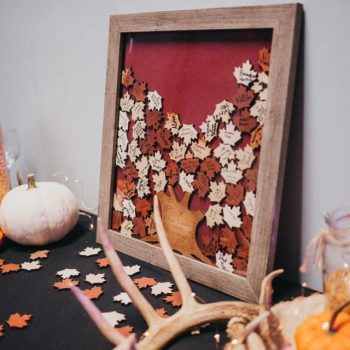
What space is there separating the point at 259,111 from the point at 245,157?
0.09 meters

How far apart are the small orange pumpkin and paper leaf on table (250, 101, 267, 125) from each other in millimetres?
336

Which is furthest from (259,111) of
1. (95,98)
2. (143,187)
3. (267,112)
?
(95,98)

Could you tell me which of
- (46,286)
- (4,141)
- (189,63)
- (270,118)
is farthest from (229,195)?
(4,141)

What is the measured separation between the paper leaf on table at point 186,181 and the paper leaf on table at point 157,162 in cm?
6

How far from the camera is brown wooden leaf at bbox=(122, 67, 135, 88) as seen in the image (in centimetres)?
98

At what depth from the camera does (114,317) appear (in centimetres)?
77

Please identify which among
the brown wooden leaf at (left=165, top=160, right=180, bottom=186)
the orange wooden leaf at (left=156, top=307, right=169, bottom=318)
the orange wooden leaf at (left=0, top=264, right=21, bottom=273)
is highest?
the brown wooden leaf at (left=165, top=160, right=180, bottom=186)

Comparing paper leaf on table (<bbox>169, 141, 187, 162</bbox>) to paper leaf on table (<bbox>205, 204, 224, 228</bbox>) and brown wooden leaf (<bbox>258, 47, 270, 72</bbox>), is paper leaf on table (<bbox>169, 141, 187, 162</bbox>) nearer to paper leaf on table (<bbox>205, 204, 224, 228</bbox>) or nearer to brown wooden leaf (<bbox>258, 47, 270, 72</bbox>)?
paper leaf on table (<bbox>205, 204, 224, 228</bbox>)

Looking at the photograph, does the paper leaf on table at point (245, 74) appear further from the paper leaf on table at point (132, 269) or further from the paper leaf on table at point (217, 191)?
the paper leaf on table at point (132, 269)

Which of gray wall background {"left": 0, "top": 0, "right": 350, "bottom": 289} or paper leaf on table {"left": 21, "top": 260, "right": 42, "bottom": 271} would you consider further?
paper leaf on table {"left": 21, "top": 260, "right": 42, "bottom": 271}

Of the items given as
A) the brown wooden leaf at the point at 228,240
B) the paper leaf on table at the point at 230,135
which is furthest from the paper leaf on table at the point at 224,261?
the paper leaf on table at the point at 230,135

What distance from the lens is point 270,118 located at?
0.74 meters

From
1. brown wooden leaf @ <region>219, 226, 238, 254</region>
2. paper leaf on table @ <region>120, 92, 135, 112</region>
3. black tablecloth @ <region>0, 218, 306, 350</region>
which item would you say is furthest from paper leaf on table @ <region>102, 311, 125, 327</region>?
paper leaf on table @ <region>120, 92, 135, 112</region>

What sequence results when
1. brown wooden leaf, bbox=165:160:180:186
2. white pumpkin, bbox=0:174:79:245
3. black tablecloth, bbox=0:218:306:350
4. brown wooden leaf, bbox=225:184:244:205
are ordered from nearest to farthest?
black tablecloth, bbox=0:218:306:350 → brown wooden leaf, bbox=225:184:244:205 → brown wooden leaf, bbox=165:160:180:186 → white pumpkin, bbox=0:174:79:245
